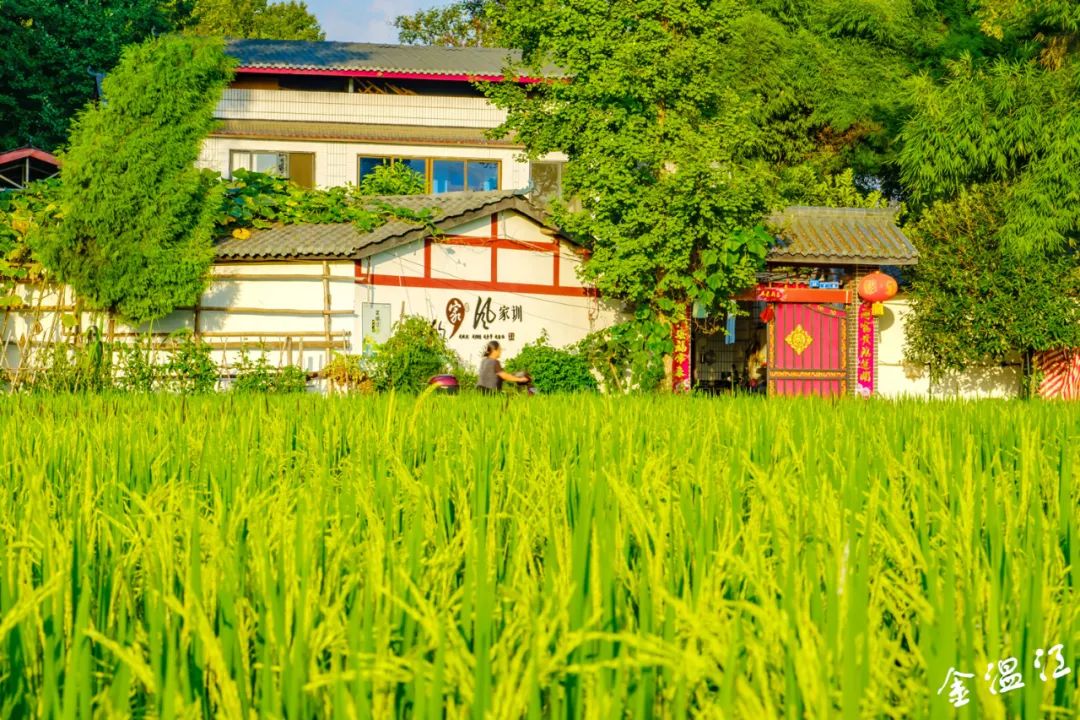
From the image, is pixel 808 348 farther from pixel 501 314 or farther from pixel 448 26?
pixel 448 26

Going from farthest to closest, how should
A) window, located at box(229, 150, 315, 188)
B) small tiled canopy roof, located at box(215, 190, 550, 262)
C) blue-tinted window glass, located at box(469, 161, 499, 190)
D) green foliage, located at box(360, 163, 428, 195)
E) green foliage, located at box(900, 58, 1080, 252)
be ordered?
1. blue-tinted window glass, located at box(469, 161, 499, 190)
2. window, located at box(229, 150, 315, 188)
3. green foliage, located at box(360, 163, 428, 195)
4. green foliage, located at box(900, 58, 1080, 252)
5. small tiled canopy roof, located at box(215, 190, 550, 262)

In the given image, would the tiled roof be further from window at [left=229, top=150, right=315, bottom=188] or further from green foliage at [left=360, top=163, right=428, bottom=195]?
green foliage at [left=360, top=163, right=428, bottom=195]

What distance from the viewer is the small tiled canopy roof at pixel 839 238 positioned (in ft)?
61.3

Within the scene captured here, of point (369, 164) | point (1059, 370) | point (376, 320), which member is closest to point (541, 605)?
point (376, 320)

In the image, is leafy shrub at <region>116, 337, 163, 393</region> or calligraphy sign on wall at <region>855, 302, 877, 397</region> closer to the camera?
leafy shrub at <region>116, 337, 163, 393</region>

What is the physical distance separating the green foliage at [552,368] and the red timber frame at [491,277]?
111cm

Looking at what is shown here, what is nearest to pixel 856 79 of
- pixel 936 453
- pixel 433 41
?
pixel 433 41

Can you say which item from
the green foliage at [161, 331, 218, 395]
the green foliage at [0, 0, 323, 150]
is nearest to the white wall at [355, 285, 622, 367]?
the green foliage at [161, 331, 218, 395]

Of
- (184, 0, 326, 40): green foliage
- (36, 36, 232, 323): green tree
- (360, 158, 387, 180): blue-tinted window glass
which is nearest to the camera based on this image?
(36, 36, 232, 323): green tree

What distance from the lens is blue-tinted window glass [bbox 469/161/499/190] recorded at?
82.5ft

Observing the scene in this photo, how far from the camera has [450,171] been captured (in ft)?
82.0

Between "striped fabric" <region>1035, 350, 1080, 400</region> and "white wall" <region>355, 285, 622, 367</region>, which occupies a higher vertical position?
"white wall" <region>355, 285, 622, 367</region>

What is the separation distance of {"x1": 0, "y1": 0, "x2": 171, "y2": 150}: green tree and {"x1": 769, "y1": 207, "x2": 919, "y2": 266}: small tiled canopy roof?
1445cm

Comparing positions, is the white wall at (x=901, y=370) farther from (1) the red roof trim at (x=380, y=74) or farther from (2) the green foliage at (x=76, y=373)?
(2) the green foliage at (x=76, y=373)
